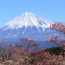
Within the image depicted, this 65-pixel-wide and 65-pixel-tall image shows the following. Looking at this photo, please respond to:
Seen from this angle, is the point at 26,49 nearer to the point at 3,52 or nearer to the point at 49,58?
the point at 3,52

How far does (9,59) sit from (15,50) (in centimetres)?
115

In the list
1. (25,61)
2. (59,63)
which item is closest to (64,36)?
(59,63)

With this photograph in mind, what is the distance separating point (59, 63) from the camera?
19141 millimetres

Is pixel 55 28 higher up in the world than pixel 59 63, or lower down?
higher up

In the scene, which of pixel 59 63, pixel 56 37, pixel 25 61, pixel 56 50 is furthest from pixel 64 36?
pixel 25 61

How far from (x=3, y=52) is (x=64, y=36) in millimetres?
13587

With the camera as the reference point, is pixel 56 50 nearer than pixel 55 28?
No

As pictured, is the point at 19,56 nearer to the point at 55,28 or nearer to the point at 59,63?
the point at 59,63

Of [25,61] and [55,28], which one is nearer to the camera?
[55,28]

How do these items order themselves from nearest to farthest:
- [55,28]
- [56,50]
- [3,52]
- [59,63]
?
[55,28] → [59,63] → [56,50] → [3,52]

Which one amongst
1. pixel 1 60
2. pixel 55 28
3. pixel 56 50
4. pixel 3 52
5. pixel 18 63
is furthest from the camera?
pixel 3 52

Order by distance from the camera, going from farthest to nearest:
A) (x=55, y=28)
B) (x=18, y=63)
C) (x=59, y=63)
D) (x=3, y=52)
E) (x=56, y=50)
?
(x=3, y=52), (x=18, y=63), (x=56, y=50), (x=59, y=63), (x=55, y=28)

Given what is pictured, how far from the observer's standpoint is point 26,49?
2916cm

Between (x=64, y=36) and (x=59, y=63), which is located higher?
(x=64, y=36)
